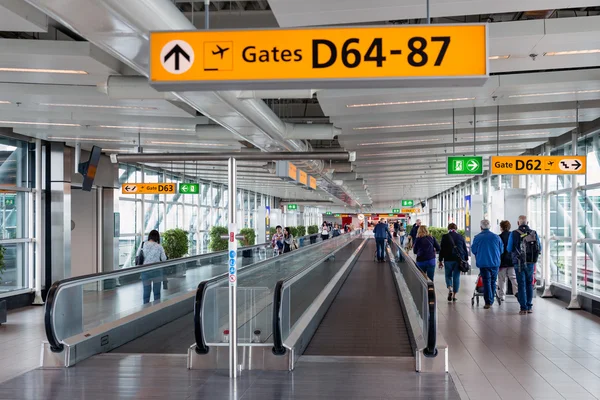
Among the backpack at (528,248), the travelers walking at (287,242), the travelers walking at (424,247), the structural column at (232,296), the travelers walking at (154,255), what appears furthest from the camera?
the travelers walking at (287,242)

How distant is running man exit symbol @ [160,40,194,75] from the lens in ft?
14.9

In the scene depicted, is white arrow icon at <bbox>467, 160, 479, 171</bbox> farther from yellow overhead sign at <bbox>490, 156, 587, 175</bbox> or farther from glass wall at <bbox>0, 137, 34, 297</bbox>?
glass wall at <bbox>0, 137, 34, 297</bbox>

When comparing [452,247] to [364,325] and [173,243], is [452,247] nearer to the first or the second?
[364,325]

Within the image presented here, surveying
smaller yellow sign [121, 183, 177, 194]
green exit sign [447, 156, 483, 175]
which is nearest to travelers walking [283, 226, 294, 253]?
smaller yellow sign [121, 183, 177, 194]

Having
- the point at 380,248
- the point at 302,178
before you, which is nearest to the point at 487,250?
the point at 302,178

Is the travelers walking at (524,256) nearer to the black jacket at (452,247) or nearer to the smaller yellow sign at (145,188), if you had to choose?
the black jacket at (452,247)

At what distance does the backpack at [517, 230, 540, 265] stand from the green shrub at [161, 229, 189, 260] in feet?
39.5

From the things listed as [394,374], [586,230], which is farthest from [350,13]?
[586,230]

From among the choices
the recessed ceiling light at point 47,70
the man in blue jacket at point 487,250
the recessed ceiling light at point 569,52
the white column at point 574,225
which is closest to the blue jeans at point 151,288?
the recessed ceiling light at point 47,70

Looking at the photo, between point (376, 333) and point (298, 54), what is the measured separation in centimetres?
709

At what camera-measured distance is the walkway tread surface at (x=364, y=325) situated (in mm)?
9359

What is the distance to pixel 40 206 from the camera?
49.8 ft

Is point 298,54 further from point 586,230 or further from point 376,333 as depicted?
point 586,230

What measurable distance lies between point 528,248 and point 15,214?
11166 mm
